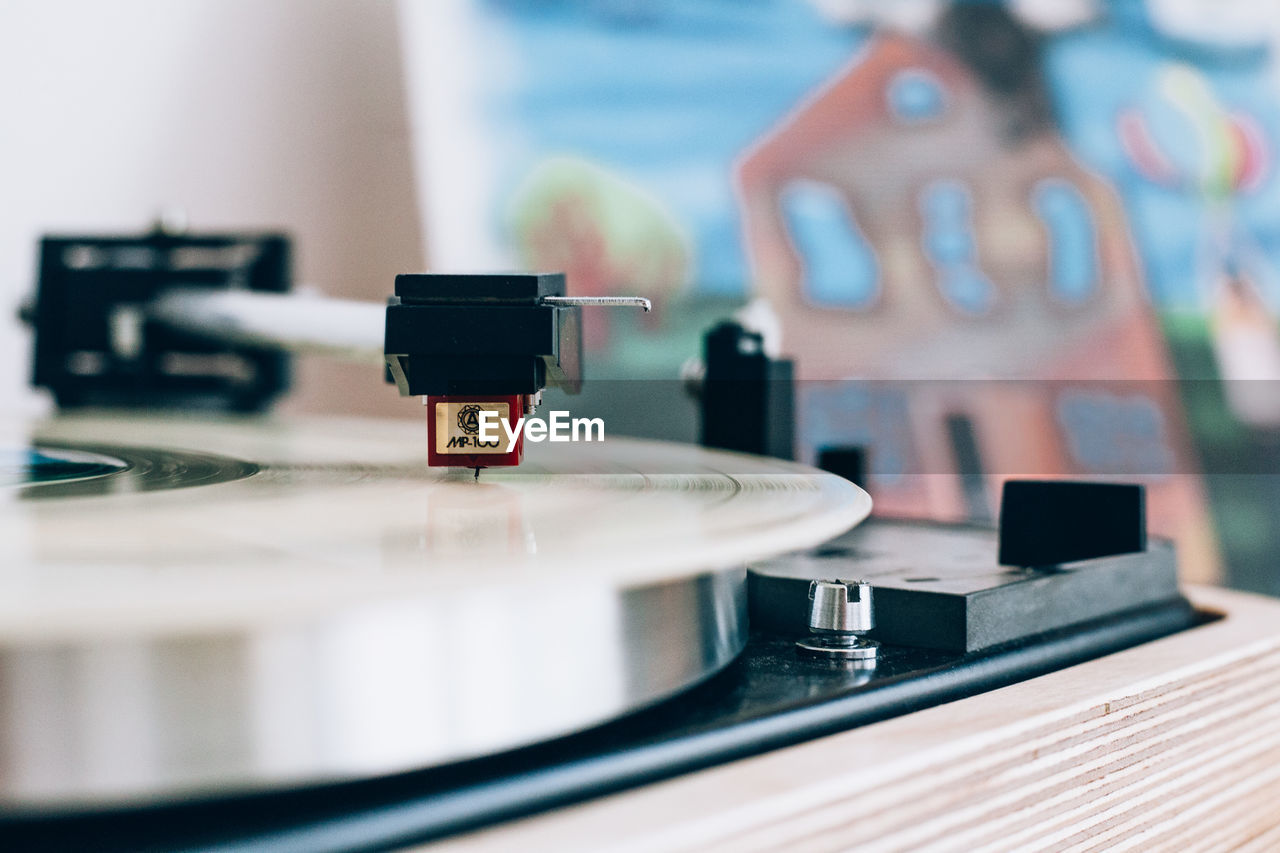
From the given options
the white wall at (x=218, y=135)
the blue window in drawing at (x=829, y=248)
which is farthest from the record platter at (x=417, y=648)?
the blue window in drawing at (x=829, y=248)

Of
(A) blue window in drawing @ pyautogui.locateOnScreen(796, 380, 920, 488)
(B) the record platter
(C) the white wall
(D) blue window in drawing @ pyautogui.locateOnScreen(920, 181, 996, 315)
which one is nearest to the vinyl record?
(B) the record platter

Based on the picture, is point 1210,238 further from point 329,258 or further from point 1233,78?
point 329,258

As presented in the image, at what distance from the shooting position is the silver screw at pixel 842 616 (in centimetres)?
65

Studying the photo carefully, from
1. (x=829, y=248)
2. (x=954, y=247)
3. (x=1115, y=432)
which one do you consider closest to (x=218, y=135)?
(x=829, y=248)

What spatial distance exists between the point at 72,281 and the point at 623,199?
1.78 m

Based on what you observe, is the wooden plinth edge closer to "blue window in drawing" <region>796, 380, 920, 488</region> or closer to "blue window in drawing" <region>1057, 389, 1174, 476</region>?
"blue window in drawing" <region>796, 380, 920, 488</region>

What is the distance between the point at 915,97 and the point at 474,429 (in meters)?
2.75

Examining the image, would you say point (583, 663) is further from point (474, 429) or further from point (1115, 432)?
point (1115, 432)

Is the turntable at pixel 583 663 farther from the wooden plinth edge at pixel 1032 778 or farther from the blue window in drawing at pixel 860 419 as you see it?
the blue window in drawing at pixel 860 419

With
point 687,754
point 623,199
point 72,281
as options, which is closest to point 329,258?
point 623,199

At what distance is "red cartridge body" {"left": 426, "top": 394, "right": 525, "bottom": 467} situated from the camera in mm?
710

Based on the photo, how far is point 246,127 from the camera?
3068mm

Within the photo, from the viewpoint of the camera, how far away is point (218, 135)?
3016 millimetres

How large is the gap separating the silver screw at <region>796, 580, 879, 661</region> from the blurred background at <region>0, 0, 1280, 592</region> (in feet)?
7.89
